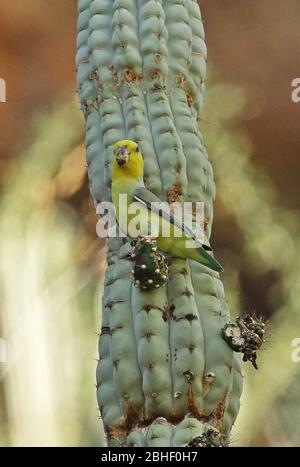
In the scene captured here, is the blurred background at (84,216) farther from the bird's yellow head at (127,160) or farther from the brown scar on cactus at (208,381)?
the bird's yellow head at (127,160)

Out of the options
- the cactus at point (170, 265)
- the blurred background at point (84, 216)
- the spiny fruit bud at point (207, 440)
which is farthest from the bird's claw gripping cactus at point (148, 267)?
the blurred background at point (84, 216)

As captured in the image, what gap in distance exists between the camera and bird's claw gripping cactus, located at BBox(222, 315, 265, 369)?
225 centimetres

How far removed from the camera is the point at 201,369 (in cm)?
221

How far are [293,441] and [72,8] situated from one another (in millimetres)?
2337

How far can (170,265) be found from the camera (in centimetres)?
232

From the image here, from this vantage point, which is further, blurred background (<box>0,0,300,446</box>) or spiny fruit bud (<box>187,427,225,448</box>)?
blurred background (<box>0,0,300,446</box>)

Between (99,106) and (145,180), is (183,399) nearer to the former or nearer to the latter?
(145,180)

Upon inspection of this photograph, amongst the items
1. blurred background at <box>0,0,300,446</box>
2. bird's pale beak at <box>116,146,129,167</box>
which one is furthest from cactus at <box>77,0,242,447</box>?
blurred background at <box>0,0,300,446</box>

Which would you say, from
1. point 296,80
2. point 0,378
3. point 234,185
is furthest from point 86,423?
point 296,80

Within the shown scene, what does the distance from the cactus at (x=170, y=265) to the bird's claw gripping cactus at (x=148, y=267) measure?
22 mm

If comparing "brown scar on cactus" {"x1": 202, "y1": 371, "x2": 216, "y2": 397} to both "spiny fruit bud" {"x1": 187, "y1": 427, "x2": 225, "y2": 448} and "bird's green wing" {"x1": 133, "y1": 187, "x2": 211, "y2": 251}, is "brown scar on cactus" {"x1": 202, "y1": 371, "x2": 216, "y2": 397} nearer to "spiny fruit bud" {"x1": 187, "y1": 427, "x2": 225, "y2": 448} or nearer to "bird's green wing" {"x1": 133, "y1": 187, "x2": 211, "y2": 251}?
"spiny fruit bud" {"x1": 187, "y1": 427, "x2": 225, "y2": 448}

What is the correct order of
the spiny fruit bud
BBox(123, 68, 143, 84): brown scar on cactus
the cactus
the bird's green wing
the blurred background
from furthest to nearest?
1. the blurred background
2. BBox(123, 68, 143, 84): brown scar on cactus
3. the bird's green wing
4. the cactus
5. the spiny fruit bud

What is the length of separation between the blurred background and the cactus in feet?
4.54

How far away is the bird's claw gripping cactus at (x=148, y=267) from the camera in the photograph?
2.24 meters
